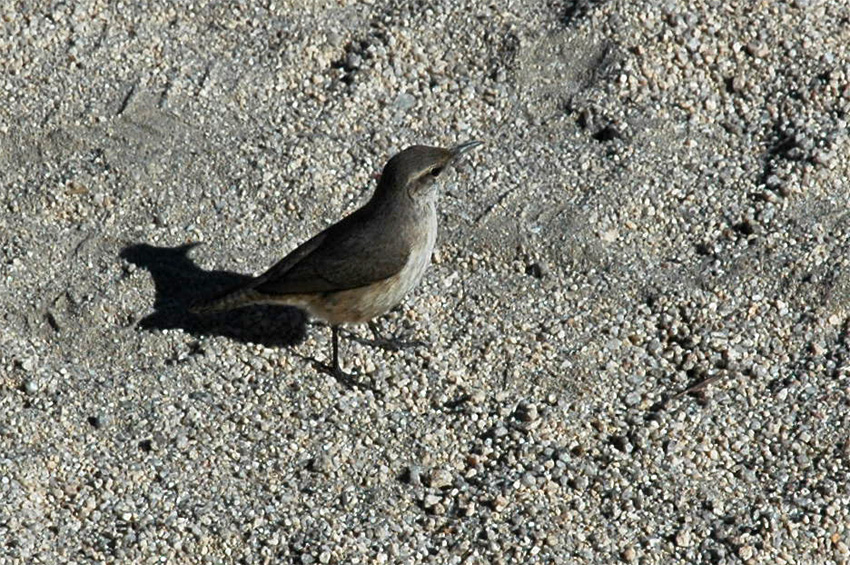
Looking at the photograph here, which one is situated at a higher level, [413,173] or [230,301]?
[413,173]

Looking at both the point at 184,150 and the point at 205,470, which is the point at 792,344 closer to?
the point at 205,470

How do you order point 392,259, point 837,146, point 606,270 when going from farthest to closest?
point 837,146
point 606,270
point 392,259

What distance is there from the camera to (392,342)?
7219mm

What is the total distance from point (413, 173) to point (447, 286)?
76cm

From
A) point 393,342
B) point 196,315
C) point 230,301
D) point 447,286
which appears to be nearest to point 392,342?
point 393,342

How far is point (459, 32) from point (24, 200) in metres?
2.72

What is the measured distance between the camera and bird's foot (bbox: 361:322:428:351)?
719 cm

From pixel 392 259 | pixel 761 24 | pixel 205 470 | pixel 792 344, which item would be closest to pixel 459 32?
pixel 761 24

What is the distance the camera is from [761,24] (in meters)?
8.70

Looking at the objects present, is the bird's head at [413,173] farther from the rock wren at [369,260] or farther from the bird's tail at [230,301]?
the bird's tail at [230,301]

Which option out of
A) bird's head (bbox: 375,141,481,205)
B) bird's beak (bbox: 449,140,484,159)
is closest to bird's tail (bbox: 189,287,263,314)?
bird's head (bbox: 375,141,481,205)

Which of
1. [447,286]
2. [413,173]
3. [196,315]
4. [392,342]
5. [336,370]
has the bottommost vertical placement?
[196,315]

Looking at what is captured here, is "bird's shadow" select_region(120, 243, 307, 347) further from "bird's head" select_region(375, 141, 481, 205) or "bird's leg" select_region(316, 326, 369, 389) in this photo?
"bird's head" select_region(375, 141, 481, 205)

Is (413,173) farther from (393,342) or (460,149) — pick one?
(393,342)
